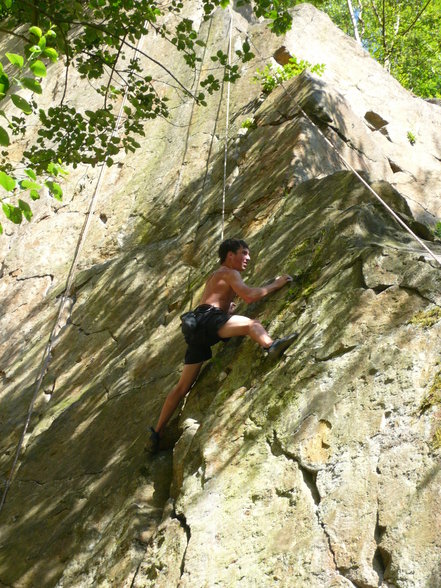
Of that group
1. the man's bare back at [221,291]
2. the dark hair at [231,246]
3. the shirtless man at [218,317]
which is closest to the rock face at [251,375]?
the shirtless man at [218,317]

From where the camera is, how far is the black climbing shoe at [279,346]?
13.3 ft

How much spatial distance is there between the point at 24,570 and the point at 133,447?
3.81ft

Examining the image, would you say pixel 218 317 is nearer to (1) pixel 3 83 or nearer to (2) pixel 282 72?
(1) pixel 3 83

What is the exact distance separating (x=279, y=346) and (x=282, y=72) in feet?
16.3

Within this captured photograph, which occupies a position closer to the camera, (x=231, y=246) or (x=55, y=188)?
(x=55, y=188)

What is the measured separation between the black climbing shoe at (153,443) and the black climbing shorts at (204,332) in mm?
573

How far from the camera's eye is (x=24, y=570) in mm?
4629

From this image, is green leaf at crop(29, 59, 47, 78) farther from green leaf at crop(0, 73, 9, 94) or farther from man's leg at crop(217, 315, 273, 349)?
man's leg at crop(217, 315, 273, 349)

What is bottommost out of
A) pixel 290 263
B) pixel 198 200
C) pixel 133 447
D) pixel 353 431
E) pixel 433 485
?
Result: pixel 433 485

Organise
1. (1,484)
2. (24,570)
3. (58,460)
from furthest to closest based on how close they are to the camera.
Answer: (1,484), (58,460), (24,570)

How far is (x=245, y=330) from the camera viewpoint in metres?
4.31

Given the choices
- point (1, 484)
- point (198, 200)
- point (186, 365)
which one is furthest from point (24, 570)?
point (198, 200)

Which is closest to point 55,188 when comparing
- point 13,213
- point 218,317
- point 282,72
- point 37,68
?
point 13,213

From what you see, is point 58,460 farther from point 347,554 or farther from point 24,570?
point 347,554
